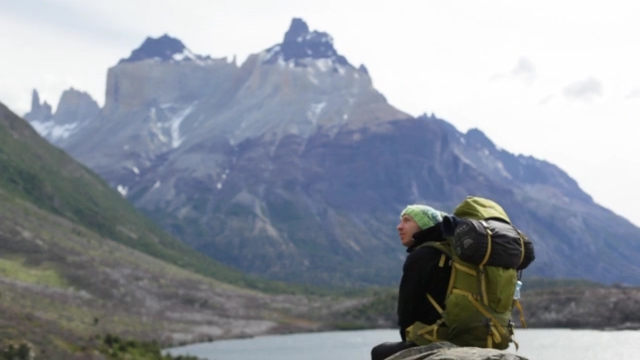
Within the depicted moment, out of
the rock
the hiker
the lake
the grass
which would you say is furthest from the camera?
the grass

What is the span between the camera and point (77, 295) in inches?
6462

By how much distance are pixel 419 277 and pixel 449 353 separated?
142 cm

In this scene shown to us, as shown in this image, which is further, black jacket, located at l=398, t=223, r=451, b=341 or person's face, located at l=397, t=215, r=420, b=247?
person's face, located at l=397, t=215, r=420, b=247

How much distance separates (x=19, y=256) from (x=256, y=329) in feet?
174

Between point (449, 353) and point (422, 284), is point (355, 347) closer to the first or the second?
point (422, 284)

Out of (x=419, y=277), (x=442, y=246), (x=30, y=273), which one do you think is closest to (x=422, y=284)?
(x=419, y=277)

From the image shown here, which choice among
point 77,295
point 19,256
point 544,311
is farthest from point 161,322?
point 544,311

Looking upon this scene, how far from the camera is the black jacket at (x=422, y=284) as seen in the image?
11.2m

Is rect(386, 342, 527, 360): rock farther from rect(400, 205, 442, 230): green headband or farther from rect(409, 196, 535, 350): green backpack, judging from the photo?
rect(400, 205, 442, 230): green headband

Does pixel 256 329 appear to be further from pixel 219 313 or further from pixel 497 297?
pixel 497 297

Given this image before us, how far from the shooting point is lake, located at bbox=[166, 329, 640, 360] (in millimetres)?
110375

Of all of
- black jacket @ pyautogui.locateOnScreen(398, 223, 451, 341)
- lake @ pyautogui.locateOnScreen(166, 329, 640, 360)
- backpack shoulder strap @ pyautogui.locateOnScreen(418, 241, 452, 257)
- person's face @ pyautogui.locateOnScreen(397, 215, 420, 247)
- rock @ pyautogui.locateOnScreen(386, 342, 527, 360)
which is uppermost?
person's face @ pyautogui.locateOnScreen(397, 215, 420, 247)

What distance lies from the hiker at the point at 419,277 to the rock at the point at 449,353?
2.04 feet

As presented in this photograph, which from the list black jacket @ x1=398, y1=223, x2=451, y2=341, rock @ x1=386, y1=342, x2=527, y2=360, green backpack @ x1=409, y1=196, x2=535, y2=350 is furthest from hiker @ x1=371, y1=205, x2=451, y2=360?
rock @ x1=386, y1=342, x2=527, y2=360
